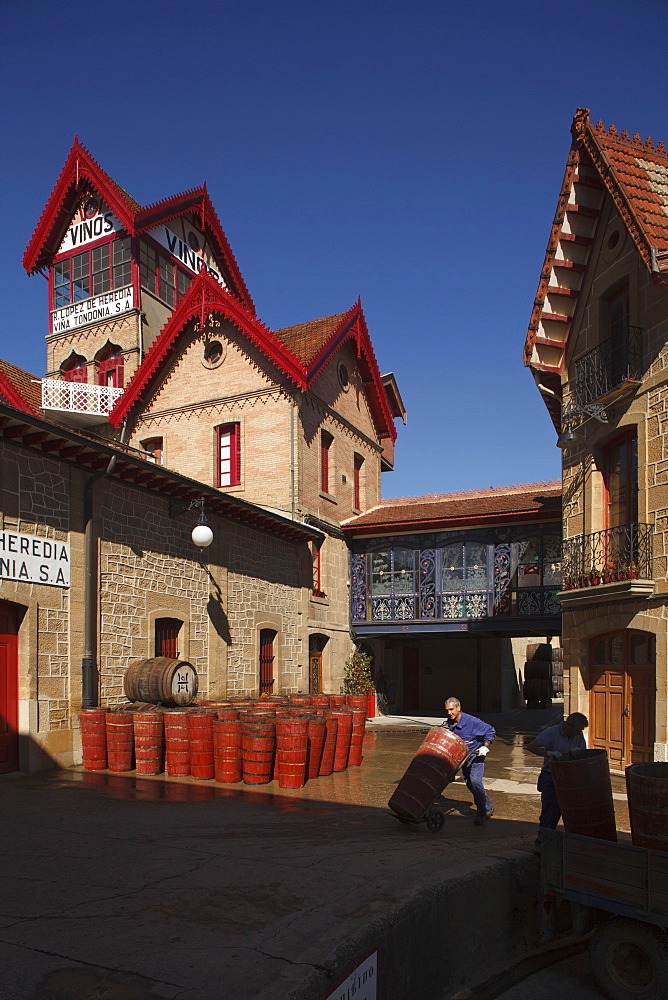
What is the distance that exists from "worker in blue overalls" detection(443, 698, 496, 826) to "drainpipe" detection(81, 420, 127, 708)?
571 cm

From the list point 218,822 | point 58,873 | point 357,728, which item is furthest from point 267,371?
point 58,873

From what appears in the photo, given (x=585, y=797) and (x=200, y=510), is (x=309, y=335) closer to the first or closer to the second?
(x=200, y=510)

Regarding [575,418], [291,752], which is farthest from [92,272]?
[291,752]

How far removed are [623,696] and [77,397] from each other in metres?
15.9

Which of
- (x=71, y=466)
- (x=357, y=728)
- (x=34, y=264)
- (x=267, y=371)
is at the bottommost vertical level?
(x=357, y=728)

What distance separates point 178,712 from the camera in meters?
10.8

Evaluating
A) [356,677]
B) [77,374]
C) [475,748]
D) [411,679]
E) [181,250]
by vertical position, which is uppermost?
[181,250]

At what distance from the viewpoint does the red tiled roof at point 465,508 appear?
1967 centimetres

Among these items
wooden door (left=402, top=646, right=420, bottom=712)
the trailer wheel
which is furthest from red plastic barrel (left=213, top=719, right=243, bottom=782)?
wooden door (left=402, top=646, right=420, bottom=712)

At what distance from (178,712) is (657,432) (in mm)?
8236

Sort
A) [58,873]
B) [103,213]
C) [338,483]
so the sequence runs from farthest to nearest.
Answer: [103,213]
[338,483]
[58,873]

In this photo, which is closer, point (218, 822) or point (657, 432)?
point (218, 822)

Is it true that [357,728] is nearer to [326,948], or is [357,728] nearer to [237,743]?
[237,743]

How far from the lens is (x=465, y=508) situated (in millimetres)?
20828
